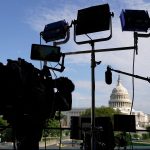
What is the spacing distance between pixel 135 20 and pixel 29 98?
98.2 inches

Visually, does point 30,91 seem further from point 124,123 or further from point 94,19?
point 124,123

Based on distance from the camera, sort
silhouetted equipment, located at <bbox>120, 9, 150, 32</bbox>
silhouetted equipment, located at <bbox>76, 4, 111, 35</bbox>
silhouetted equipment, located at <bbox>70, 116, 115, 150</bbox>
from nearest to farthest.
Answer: silhouetted equipment, located at <bbox>76, 4, 111, 35</bbox> → silhouetted equipment, located at <bbox>120, 9, 150, 32</bbox> → silhouetted equipment, located at <bbox>70, 116, 115, 150</bbox>

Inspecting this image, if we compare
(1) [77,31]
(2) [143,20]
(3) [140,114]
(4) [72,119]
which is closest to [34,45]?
(1) [77,31]

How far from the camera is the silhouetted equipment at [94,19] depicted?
4340 millimetres

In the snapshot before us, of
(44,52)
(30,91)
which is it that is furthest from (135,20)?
(30,91)

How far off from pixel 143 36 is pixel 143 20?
230 mm

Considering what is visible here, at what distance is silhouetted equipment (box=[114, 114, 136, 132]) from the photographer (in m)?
5.96

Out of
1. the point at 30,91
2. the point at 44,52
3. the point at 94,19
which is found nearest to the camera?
the point at 30,91

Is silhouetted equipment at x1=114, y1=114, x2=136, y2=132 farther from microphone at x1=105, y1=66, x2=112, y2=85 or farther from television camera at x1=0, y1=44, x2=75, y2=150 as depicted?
television camera at x1=0, y1=44, x2=75, y2=150

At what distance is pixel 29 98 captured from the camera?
2.69 metres

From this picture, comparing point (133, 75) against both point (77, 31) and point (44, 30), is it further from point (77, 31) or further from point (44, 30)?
point (44, 30)

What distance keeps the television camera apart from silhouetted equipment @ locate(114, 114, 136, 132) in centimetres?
311

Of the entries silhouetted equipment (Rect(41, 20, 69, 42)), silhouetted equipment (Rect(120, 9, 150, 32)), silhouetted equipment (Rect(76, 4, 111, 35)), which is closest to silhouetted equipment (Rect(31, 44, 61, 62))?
silhouetted equipment (Rect(76, 4, 111, 35))

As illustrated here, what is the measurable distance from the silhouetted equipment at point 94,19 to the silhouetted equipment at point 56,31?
34 centimetres
